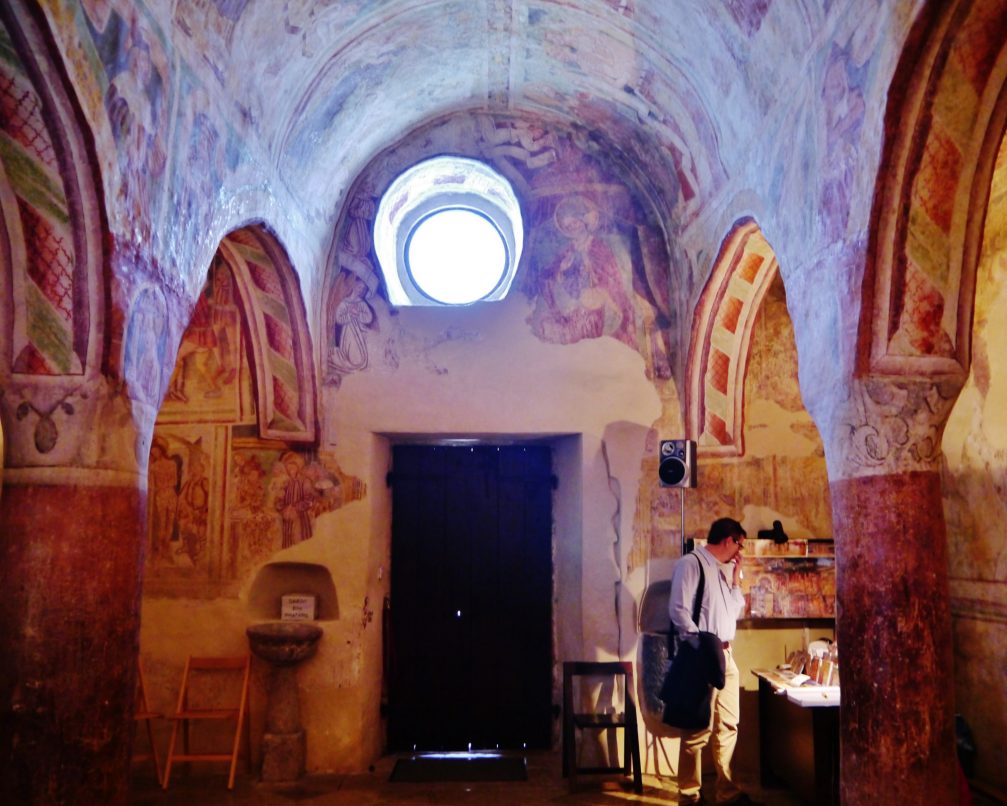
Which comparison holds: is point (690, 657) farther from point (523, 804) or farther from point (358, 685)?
point (358, 685)

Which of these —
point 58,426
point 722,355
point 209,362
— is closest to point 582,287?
point 722,355

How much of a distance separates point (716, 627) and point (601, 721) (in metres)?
1.58

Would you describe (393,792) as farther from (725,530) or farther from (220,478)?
(725,530)

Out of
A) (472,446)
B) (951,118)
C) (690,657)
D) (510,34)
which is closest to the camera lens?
(951,118)

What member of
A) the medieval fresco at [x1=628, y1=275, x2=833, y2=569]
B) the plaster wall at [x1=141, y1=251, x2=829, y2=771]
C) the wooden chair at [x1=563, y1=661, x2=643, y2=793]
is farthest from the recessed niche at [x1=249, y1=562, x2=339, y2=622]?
the medieval fresco at [x1=628, y1=275, x2=833, y2=569]

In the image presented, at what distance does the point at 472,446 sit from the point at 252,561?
7.87 ft

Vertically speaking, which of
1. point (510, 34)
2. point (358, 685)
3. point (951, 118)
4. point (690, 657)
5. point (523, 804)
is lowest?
point (523, 804)

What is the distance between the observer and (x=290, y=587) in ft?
26.9

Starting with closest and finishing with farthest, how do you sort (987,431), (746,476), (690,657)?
(690,657), (987,431), (746,476)

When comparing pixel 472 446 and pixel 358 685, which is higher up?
pixel 472 446

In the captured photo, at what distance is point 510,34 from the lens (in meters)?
7.59

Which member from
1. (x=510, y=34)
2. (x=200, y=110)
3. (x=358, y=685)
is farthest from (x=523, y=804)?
(x=510, y=34)

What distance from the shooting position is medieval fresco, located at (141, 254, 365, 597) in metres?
8.02

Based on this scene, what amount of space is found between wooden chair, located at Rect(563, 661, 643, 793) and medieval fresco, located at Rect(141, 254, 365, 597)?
2516 millimetres
